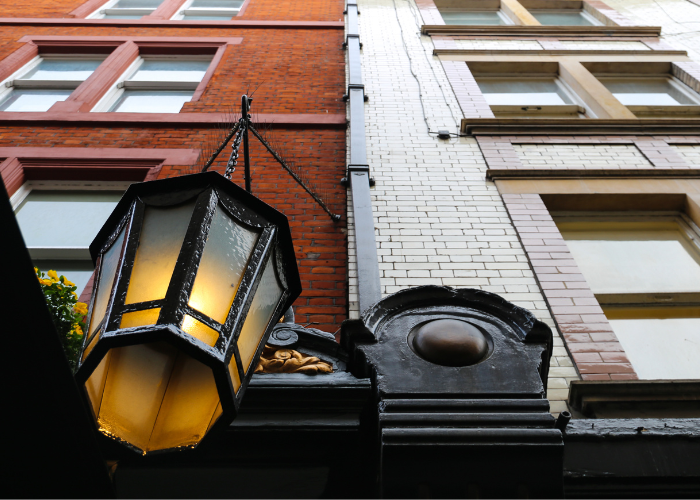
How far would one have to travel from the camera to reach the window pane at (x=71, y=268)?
4.45 m

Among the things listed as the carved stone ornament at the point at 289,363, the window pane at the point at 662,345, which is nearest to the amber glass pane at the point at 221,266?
the carved stone ornament at the point at 289,363

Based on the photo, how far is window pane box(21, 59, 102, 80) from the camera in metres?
8.28

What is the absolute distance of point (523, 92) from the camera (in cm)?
768

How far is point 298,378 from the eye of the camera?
98.1 inches

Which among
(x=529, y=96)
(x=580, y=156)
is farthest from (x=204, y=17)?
(x=580, y=156)

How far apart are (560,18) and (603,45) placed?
291cm

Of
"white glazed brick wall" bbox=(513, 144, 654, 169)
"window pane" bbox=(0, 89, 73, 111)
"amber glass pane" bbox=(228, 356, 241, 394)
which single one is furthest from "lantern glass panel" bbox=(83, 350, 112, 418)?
"window pane" bbox=(0, 89, 73, 111)

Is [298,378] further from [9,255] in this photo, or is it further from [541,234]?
[541,234]

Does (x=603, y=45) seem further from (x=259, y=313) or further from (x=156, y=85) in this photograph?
(x=259, y=313)

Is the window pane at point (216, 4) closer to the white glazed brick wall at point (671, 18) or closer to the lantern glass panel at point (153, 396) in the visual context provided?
the white glazed brick wall at point (671, 18)

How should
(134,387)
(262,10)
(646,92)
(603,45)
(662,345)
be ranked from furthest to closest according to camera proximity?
(262,10) < (603,45) < (646,92) < (662,345) < (134,387)

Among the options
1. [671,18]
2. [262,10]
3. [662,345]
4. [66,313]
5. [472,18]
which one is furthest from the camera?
[472,18]

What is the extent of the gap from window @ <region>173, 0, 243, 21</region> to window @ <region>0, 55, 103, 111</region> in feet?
9.50

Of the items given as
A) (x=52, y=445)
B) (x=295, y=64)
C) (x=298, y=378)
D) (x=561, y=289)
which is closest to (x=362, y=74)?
(x=295, y=64)
